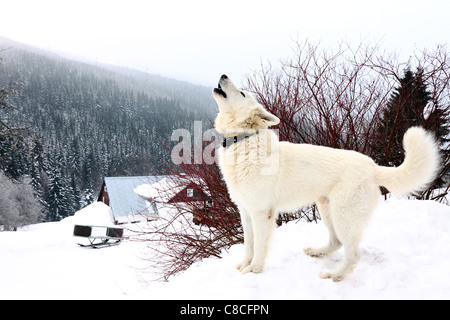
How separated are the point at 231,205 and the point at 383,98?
3774mm

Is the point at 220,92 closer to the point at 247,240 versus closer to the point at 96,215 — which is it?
the point at 247,240

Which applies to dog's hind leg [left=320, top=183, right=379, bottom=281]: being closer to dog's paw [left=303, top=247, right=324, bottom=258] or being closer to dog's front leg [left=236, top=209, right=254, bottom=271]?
dog's paw [left=303, top=247, right=324, bottom=258]

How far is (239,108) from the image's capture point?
2.98 m

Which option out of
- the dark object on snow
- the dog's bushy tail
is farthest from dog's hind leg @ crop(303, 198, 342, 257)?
the dark object on snow

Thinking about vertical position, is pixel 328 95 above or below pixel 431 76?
below

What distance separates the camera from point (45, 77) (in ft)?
329

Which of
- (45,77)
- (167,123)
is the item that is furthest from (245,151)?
(45,77)

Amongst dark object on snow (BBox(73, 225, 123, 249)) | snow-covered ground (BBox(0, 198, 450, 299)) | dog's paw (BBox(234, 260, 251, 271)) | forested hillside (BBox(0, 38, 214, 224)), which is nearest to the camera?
snow-covered ground (BBox(0, 198, 450, 299))

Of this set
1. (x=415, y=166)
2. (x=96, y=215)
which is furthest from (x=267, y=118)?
(x=96, y=215)

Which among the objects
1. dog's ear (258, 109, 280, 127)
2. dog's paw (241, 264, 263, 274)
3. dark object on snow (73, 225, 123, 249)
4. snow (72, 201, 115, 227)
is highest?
dog's ear (258, 109, 280, 127)

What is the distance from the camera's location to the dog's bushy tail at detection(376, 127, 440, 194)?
2.77 meters

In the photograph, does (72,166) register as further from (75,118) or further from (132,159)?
(75,118)

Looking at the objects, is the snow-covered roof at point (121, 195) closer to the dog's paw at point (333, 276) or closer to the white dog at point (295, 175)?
the white dog at point (295, 175)

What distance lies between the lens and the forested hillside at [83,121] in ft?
171
